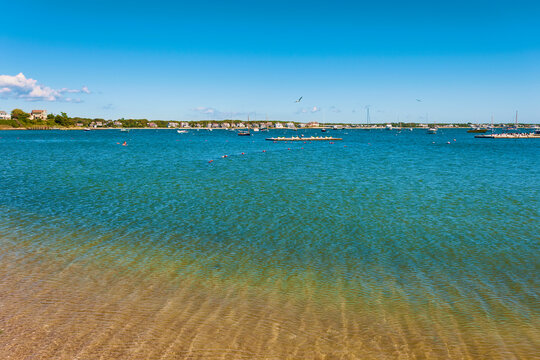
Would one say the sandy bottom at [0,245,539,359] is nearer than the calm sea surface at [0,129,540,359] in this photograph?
Yes

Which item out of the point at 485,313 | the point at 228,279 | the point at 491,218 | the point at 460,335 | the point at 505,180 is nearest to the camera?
the point at 460,335

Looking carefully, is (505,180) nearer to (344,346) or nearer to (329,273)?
(329,273)

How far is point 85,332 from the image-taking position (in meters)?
9.38

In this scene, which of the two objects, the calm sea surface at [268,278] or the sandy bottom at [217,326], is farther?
the calm sea surface at [268,278]

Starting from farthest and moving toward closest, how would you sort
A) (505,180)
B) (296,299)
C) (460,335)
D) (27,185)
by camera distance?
(505,180) → (27,185) → (296,299) → (460,335)

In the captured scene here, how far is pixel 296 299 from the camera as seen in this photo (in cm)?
1155

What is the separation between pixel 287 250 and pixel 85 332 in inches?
373

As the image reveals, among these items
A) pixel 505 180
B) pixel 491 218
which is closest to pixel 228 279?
pixel 491 218

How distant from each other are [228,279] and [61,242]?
399 inches

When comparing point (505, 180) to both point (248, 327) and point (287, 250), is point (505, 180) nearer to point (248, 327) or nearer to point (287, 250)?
point (287, 250)

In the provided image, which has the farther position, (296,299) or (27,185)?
(27,185)

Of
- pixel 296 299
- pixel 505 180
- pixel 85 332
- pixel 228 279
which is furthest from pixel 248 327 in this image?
pixel 505 180

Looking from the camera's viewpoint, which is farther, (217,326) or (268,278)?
(268,278)

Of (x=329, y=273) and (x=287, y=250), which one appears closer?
(x=329, y=273)
